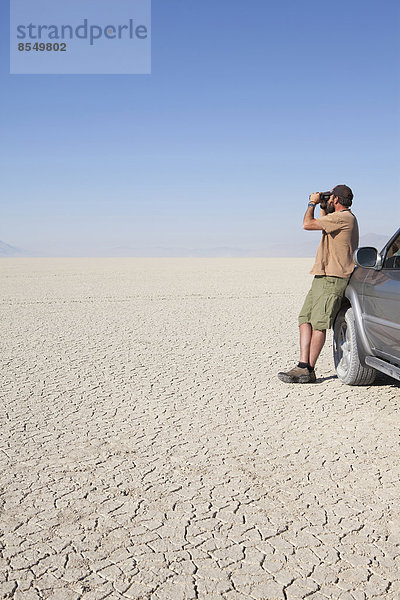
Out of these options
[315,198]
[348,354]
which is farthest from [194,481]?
[315,198]

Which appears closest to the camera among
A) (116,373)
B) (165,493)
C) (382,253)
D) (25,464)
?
(165,493)

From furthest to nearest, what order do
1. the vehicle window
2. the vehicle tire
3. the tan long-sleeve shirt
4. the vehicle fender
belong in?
the vehicle tire, the tan long-sleeve shirt, the vehicle fender, the vehicle window

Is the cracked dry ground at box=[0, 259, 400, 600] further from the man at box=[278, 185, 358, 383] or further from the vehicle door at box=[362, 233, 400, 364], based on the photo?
the vehicle door at box=[362, 233, 400, 364]

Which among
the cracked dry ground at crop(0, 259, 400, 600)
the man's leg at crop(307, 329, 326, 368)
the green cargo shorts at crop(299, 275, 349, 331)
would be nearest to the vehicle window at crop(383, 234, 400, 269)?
the green cargo shorts at crop(299, 275, 349, 331)

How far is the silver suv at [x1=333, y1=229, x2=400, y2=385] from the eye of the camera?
14.3 feet

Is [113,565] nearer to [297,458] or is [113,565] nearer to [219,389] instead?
[297,458]

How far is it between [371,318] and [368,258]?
50 centimetres

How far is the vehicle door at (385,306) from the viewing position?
4301 millimetres

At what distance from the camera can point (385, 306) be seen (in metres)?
4.47

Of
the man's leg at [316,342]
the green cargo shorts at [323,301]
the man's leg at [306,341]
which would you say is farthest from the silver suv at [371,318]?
the man's leg at [306,341]

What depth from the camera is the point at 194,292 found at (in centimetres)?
1686

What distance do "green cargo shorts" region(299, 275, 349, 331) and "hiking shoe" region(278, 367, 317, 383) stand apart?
43 cm

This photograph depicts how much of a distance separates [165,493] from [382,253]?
283cm

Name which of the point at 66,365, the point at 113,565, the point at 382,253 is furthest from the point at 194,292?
the point at 113,565
